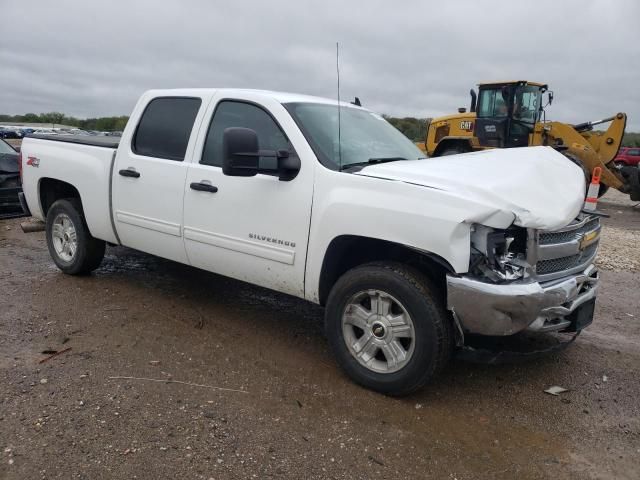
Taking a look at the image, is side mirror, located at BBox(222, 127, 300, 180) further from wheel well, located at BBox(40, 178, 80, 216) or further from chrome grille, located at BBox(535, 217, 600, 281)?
wheel well, located at BBox(40, 178, 80, 216)

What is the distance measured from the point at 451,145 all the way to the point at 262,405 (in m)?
13.6

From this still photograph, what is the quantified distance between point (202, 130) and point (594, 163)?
38.9 ft

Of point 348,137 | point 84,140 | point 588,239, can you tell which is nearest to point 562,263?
point 588,239

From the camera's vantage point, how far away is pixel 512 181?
138 inches

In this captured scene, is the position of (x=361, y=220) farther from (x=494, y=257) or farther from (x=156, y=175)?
(x=156, y=175)

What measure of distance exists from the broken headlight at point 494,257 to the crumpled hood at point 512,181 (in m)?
0.15

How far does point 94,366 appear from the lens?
380cm

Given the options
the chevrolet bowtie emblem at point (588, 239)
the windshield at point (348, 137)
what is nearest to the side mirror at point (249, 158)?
the windshield at point (348, 137)

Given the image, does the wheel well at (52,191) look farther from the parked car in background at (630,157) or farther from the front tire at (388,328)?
the parked car in background at (630,157)

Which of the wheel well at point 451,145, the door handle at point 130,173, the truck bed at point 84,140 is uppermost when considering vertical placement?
the wheel well at point 451,145

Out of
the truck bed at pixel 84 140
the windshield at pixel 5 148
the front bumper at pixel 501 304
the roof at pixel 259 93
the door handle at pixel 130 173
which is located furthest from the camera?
the windshield at pixel 5 148

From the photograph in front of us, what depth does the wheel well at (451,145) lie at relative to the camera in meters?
15.5

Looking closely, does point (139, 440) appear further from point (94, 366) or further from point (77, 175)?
point (77, 175)

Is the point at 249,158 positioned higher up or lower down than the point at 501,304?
higher up
